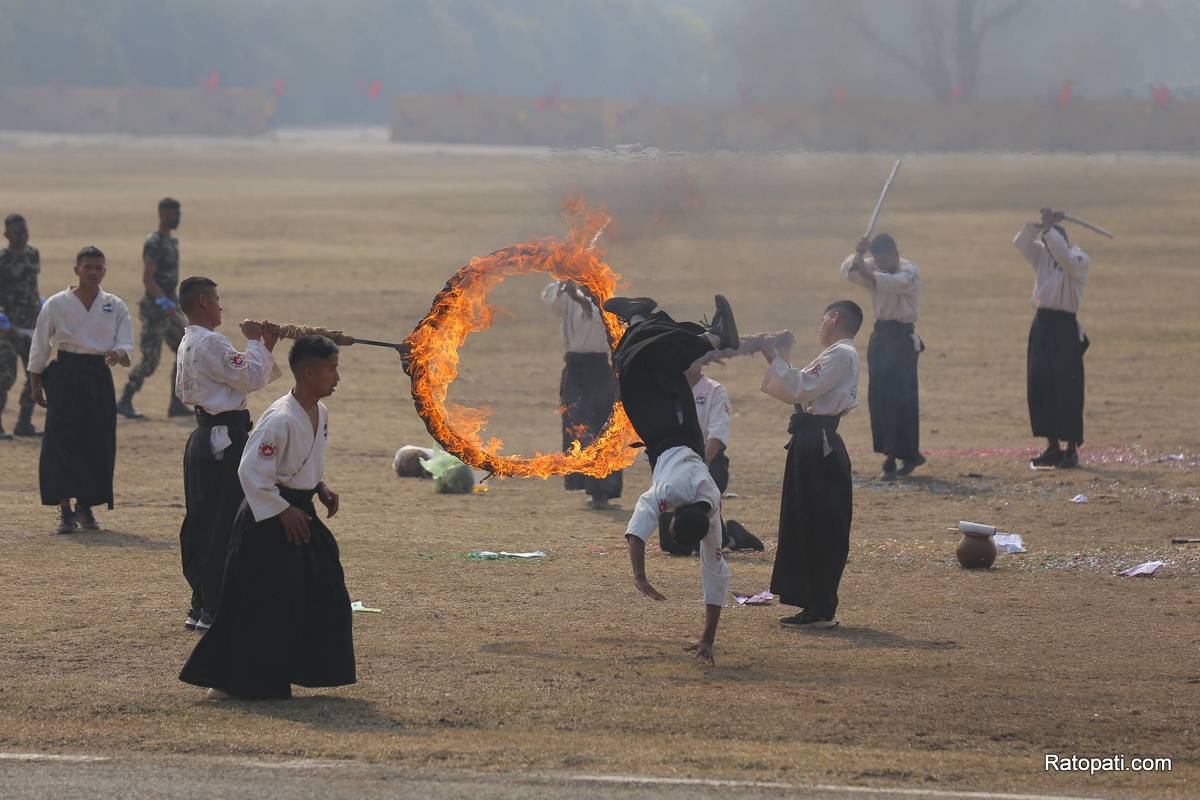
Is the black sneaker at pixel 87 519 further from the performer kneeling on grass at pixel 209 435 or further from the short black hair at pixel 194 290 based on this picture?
the short black hair at pixel 194 290

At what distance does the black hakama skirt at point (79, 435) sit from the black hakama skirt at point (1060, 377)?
28.2 ft

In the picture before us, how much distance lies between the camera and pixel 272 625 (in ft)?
25.7

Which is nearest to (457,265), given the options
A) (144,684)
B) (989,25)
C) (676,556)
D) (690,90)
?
(690,90)

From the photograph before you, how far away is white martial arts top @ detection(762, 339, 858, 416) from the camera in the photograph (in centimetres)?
945

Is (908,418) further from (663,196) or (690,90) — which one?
(690,90)

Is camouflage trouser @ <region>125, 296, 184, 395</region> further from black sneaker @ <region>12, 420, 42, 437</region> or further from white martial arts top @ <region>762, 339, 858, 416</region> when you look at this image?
white martial arts top @ <region>762, 339, 858, 416</region>

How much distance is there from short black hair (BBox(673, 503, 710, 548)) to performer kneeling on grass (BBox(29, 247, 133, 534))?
18.1ft

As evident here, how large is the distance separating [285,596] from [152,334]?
37.4 ft

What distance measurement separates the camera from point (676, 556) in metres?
12.0

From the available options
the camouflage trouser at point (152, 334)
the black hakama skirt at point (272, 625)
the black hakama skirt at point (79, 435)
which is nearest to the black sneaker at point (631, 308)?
the black hakama skirt at point (272, 625)

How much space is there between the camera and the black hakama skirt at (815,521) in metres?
9.72

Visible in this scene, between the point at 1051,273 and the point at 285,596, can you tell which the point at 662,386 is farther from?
the point at 1051,273

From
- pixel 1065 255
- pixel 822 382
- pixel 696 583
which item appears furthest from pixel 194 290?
pixel 1065 255

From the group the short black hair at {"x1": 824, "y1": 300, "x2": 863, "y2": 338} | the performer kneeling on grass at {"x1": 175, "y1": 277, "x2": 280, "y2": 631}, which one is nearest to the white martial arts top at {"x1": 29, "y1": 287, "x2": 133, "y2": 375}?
the performer kneeling on grass at {"x1": 175, "y1": 277, "x2": 280, "y2": 631}
